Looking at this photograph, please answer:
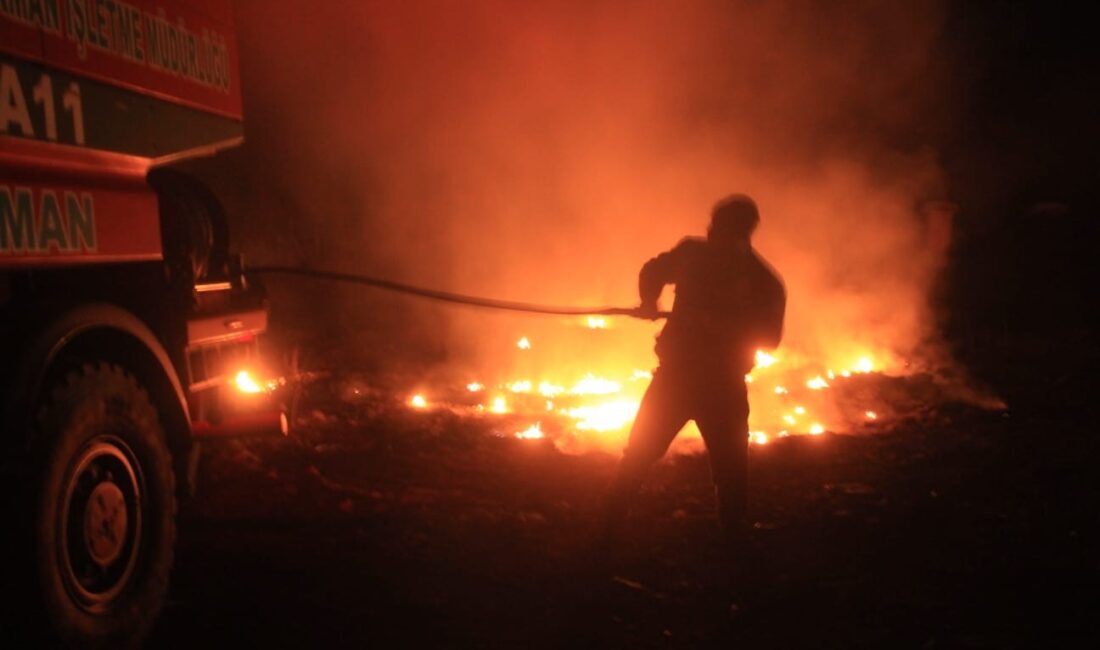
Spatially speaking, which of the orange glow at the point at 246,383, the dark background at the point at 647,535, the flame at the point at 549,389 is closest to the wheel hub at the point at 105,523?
the dark background at the point at 647,535

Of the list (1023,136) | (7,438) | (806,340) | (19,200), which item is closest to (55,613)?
(7,438)

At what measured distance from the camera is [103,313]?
10.7 ft

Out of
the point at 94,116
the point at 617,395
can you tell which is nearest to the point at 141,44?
the point at 94,116

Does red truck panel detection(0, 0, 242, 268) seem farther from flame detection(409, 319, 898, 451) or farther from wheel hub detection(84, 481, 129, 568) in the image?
flame detection(409, 319, 898, 451)

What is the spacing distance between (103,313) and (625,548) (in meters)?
3.05

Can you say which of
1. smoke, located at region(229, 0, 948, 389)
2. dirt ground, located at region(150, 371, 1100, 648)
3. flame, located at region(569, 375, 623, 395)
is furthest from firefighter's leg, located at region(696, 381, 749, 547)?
smoke, located at region(229, 0, 948, 389)

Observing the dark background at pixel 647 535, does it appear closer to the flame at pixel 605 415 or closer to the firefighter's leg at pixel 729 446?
the firefighter's leg at pixel 729 446

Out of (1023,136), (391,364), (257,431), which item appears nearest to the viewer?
(257,431)

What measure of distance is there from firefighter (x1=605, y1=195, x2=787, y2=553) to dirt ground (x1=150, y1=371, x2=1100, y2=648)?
483 millimetres

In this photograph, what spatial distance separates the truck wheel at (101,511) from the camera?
2.90 meters

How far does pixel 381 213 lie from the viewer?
579 inches

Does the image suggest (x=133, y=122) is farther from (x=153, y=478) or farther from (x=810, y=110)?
(x=810, y=110)

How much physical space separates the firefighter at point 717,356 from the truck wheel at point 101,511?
2.28 meters

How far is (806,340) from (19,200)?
33.5 feet
